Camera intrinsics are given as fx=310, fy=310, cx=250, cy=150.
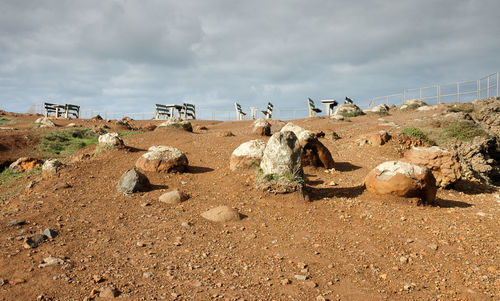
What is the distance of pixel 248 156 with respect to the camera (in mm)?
10078

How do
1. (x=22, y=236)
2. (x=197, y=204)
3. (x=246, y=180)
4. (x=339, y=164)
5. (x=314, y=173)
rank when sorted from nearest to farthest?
(x=22, y=236) < (x=197, y=204) < (x=246, y=180) < (x=314, y=173) < (x=339, y=164)

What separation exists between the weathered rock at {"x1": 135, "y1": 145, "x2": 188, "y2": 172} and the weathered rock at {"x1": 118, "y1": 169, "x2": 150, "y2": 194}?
134 centimetres

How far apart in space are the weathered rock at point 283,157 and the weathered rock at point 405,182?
197cm

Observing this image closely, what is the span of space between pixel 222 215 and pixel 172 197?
5.43ft

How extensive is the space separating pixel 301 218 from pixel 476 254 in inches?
124

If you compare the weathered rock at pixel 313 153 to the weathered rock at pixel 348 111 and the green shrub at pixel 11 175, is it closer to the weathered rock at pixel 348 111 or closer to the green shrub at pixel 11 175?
the green shrub at pixel 11 175

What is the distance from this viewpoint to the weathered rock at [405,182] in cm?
746

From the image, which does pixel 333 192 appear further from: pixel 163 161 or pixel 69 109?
pixel 69 109

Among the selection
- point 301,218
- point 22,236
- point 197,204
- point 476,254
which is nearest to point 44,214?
point 22,236

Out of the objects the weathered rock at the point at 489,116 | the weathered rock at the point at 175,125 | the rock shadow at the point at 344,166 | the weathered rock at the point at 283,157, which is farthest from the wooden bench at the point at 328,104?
the weathered rock at the point at 283,157

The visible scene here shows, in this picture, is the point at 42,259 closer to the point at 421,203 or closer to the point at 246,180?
the point at 246,180

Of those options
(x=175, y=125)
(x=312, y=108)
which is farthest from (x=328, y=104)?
(x=175, y=125)

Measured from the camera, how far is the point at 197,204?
7469 millimetres

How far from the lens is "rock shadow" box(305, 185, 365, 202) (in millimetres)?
8055
